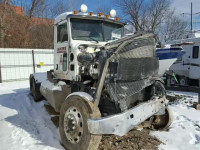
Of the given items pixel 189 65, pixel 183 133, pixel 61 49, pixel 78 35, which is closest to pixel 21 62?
pixel 61 49

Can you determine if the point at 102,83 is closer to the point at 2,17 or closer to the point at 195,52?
the point at 195,52

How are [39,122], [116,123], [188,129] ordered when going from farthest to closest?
1. [39,122]
2. [188,129]
3. [116,123]

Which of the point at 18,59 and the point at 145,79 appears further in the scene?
the point at 18,59

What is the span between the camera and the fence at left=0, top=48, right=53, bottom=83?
12398 millimetres

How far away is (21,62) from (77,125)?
36.8ft

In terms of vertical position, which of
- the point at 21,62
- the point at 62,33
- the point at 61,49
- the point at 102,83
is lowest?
the point at 102,83

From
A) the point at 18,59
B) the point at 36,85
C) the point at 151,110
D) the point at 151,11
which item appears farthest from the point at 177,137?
the point at 151,11

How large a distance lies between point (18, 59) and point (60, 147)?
10839 mm

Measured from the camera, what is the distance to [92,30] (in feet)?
14.7

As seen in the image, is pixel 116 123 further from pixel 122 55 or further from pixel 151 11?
pixel 151 11

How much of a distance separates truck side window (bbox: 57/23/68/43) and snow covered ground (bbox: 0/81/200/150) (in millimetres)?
2109

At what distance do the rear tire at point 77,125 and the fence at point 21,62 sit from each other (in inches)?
412

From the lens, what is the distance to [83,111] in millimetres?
3027

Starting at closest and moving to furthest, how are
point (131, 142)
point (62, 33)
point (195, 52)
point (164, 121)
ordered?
point (131, 142) → point (164, 121) → point (62, 33) → point (195, 52)
